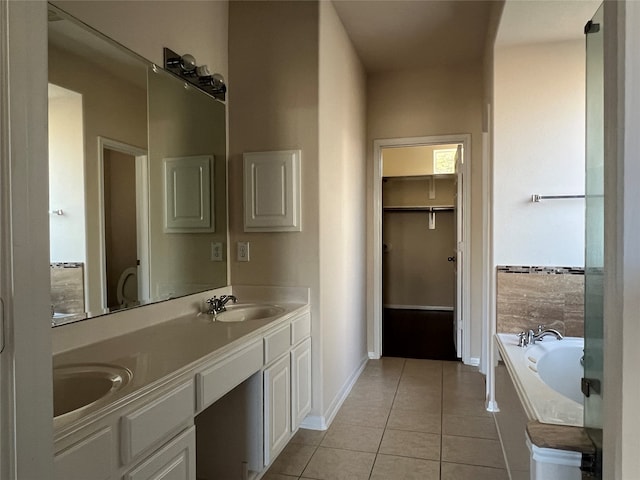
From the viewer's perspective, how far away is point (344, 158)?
10.7 feet

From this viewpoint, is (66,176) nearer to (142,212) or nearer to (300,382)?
(142,212)

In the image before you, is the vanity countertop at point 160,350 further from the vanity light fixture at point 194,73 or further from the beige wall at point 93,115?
the vanity light fixture at point 194,73

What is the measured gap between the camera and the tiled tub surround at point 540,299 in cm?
270

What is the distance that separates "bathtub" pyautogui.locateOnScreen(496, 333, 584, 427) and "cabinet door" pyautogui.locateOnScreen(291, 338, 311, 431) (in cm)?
114

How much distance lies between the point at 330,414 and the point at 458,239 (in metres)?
2.11

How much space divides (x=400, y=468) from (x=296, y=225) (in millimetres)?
1481

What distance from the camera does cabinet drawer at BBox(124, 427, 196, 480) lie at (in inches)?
47.7

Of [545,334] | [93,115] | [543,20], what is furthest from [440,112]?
[93,115]

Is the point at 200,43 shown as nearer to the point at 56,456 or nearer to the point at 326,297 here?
the point at 326,297

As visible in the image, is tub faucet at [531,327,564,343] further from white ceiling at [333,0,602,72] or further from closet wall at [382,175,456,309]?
closet wall at [382,175,456,309]

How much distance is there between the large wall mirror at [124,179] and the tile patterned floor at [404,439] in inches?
45.6

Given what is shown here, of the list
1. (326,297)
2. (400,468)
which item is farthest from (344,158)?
(400,468)

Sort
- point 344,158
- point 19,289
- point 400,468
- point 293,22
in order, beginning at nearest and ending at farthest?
point 19,289 → point 400,468 → point 293,22 → point 344,158

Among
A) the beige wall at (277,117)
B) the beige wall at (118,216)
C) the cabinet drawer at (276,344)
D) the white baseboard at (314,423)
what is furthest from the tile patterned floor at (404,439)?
the beige wall at (118,216)
